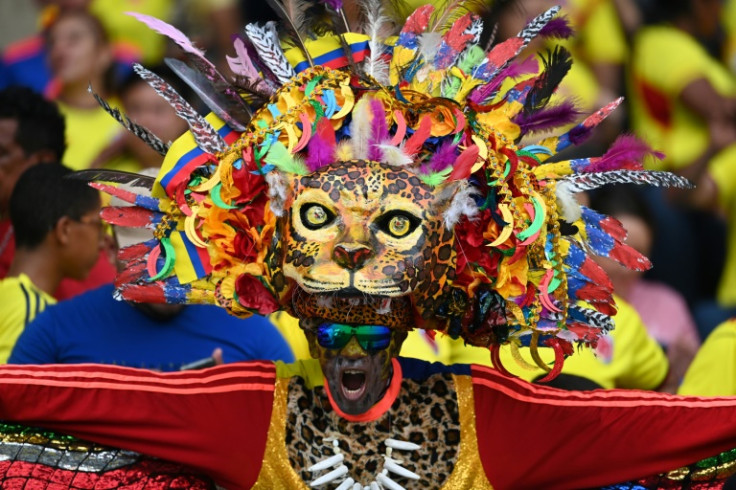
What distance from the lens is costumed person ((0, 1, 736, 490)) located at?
3682mm

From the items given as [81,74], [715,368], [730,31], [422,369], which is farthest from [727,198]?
[422,369]

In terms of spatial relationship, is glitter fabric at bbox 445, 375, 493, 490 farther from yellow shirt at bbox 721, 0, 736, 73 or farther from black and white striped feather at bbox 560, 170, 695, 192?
yellow shirt at bbox 721, 0, 736, 73

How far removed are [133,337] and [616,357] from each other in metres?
1.79

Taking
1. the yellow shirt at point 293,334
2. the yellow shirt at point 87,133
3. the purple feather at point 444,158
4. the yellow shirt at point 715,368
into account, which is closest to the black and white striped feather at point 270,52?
the purple feather at point 444,158

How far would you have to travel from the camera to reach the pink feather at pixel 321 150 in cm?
371

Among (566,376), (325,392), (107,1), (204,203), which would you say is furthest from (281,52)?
(107,1)

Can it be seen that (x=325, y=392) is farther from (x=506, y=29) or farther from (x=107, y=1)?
(x=107, y=1)

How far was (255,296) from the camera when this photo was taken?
387 centimetres

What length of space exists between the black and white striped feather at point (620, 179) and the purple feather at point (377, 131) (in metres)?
0.49

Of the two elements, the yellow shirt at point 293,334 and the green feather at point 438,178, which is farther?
the yellow shirt at point 293,334

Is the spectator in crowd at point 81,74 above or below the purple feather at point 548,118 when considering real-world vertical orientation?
above

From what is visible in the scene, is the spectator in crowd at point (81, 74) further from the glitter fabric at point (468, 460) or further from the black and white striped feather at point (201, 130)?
the glitter fabric at point (468, 460)

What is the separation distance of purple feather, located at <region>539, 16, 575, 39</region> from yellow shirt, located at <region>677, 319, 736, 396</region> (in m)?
1.69

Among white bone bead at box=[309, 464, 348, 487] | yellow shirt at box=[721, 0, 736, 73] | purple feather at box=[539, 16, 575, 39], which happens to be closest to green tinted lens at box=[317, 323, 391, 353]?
white bone bead at box=[309, 464, 348, 487]
